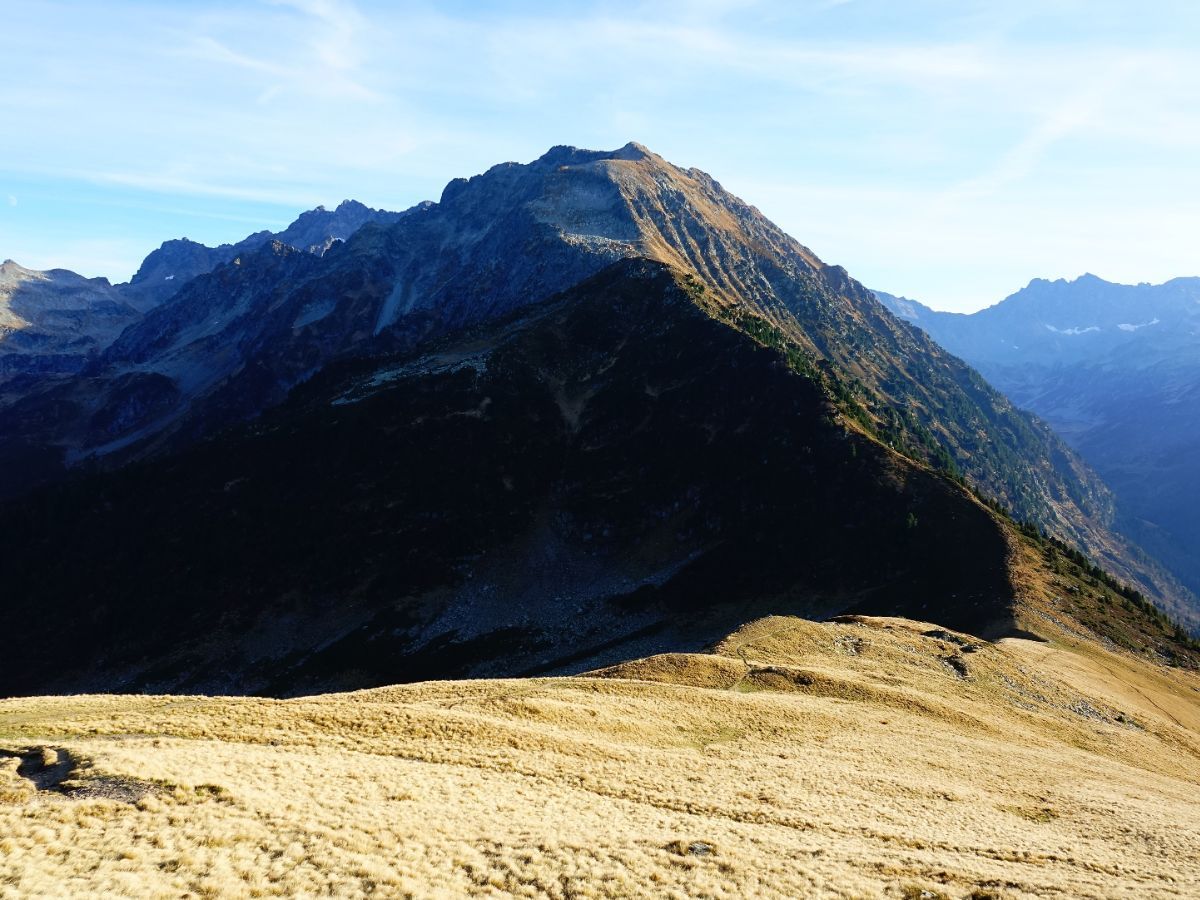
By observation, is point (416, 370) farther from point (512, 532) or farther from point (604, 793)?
point (604, 793)

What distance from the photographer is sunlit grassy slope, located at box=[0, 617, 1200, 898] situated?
20.3m

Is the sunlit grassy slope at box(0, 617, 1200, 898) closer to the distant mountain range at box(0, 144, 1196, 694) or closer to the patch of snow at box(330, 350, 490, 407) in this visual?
the distant mountain range at box(0, 144, 1196, 694)

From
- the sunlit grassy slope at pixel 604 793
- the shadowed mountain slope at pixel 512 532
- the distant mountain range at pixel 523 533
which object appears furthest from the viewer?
the shadowed mountain slope at pixel 512 532

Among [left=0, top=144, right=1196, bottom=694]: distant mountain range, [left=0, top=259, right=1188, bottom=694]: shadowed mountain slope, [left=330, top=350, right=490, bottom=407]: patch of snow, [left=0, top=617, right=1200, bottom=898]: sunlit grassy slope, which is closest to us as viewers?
[left=0, top=617, right=1200, bottom=898]: sunlit grassy slope

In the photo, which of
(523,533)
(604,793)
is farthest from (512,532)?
(604,793)

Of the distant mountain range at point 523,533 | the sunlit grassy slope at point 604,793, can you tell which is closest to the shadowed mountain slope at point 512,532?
the distant mountain range at point 523,533

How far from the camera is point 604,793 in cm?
2900

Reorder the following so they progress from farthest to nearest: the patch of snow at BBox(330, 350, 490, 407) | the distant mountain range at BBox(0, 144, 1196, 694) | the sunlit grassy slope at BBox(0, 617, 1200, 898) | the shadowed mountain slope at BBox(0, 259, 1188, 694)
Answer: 1. the patch of snow at BBox(330, 350, 490, 407)
2. the shadowed mountain slope at BBox(0, 259, 1188, 694)
3. the distant mountain range at BBox(0, 144, 1196, 694)
4. the sunlit grassy slope at BBox(0, 617, 1200, 898)

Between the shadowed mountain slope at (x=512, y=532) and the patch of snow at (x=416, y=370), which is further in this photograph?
the patch of snow at (x=416, y=370)

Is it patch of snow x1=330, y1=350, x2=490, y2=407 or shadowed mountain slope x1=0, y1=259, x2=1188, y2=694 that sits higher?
patch of snow x1=330, y1=350, x2=490, y2=407

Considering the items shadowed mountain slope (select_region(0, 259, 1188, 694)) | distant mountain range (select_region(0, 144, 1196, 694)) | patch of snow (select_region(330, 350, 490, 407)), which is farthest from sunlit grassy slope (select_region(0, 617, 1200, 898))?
patch of snow (select_region(330, 350, 490, 407))

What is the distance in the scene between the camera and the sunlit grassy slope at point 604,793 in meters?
20.3

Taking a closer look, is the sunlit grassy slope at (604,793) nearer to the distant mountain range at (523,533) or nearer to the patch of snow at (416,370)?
the distant mountain range at (523,533)

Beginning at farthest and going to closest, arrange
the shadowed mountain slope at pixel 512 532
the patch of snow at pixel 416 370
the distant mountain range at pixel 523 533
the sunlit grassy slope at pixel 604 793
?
1. the patch of snow at pixel 416 370
2. the shadowed mountain slope at pixel 512 532
3. the distant mountain range at pixel 523 533
4. the sunlit grassy slope at pixel 604 793
